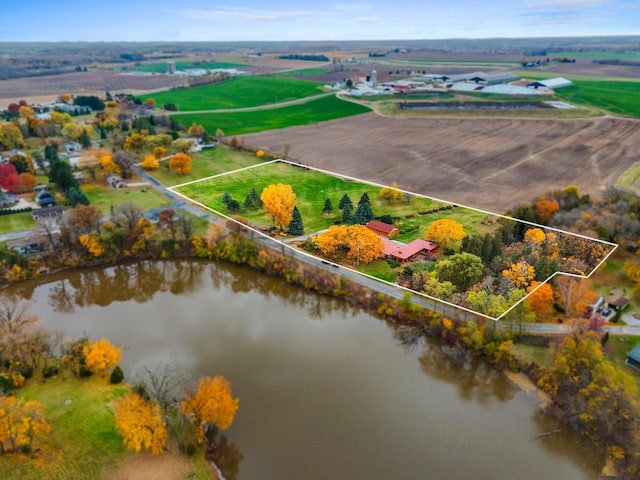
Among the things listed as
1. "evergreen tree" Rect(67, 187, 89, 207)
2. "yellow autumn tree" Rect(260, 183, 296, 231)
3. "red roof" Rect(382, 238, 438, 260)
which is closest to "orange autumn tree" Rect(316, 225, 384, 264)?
"red roof" Rect(382, 238, 438, 260)

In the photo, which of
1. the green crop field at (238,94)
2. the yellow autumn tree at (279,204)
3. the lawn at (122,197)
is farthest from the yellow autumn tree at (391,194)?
the green crop field at (238,94)

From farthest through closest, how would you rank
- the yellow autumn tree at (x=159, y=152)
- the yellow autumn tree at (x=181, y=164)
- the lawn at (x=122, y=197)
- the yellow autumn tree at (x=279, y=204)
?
the yellow autumn tree at (x=159, y=152) → the lawn at (x=122, y=197) → the yellow autumn tree at (x=181, y=164) → the yellow autumn tree at (x=279, y=204)

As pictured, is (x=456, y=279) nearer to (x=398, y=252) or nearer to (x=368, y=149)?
(x=398, y=252)

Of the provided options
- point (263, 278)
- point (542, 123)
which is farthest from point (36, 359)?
point (542, 123)

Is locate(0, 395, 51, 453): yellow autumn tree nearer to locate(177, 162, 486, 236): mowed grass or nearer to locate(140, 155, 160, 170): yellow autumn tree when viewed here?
locate(177, 162, 486, 236): mowed grass

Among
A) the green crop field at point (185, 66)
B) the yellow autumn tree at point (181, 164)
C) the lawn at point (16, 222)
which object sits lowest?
the lawn at point (16, 222)

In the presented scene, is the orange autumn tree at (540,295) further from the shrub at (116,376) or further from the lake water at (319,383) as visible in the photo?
the shrub at (116,376)
